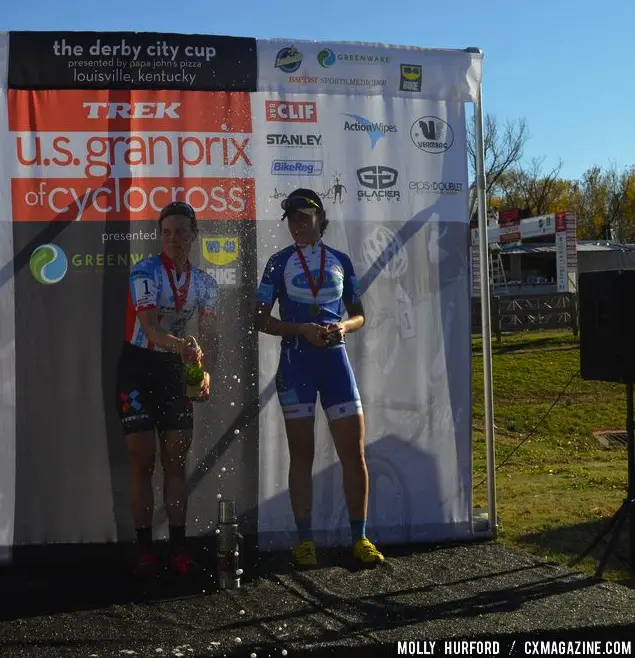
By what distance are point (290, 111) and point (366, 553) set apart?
2.89 m

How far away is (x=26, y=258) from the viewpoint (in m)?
6.39

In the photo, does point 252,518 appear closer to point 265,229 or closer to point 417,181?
point 265,229

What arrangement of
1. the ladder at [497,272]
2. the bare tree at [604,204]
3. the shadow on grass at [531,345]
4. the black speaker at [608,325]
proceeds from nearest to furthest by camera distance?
1. the black speaker at [608,325]
2. the shadow on grass at [531,345]
3. the ladder at [497,272]
4. the bare tree at [604,204]

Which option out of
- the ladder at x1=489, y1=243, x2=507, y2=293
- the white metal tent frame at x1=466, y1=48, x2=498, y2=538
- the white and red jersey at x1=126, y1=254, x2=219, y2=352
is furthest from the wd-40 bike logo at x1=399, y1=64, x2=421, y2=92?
the ladder at x1=489, y1=243, x2=507, y2=293

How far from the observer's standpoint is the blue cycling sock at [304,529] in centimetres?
644

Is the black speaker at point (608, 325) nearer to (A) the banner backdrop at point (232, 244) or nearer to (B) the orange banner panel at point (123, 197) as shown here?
(A) the banner backdrop at point (232, 244)

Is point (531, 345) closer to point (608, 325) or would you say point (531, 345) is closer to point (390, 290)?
point (390, 290)

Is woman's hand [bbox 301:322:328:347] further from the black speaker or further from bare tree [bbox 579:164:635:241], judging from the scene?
bare tree [bbox 579:164:635:241]

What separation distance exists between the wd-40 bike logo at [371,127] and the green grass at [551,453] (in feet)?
9.60

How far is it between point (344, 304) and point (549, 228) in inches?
1229

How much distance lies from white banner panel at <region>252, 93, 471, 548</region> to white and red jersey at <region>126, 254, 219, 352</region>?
0.43m

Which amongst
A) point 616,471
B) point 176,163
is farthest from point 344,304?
point 616,471

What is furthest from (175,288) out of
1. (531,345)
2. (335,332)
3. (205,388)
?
(531,345)

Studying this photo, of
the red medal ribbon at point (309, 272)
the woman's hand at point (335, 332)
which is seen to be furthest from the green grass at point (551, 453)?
the red medal ribbon at point (309, 272)
